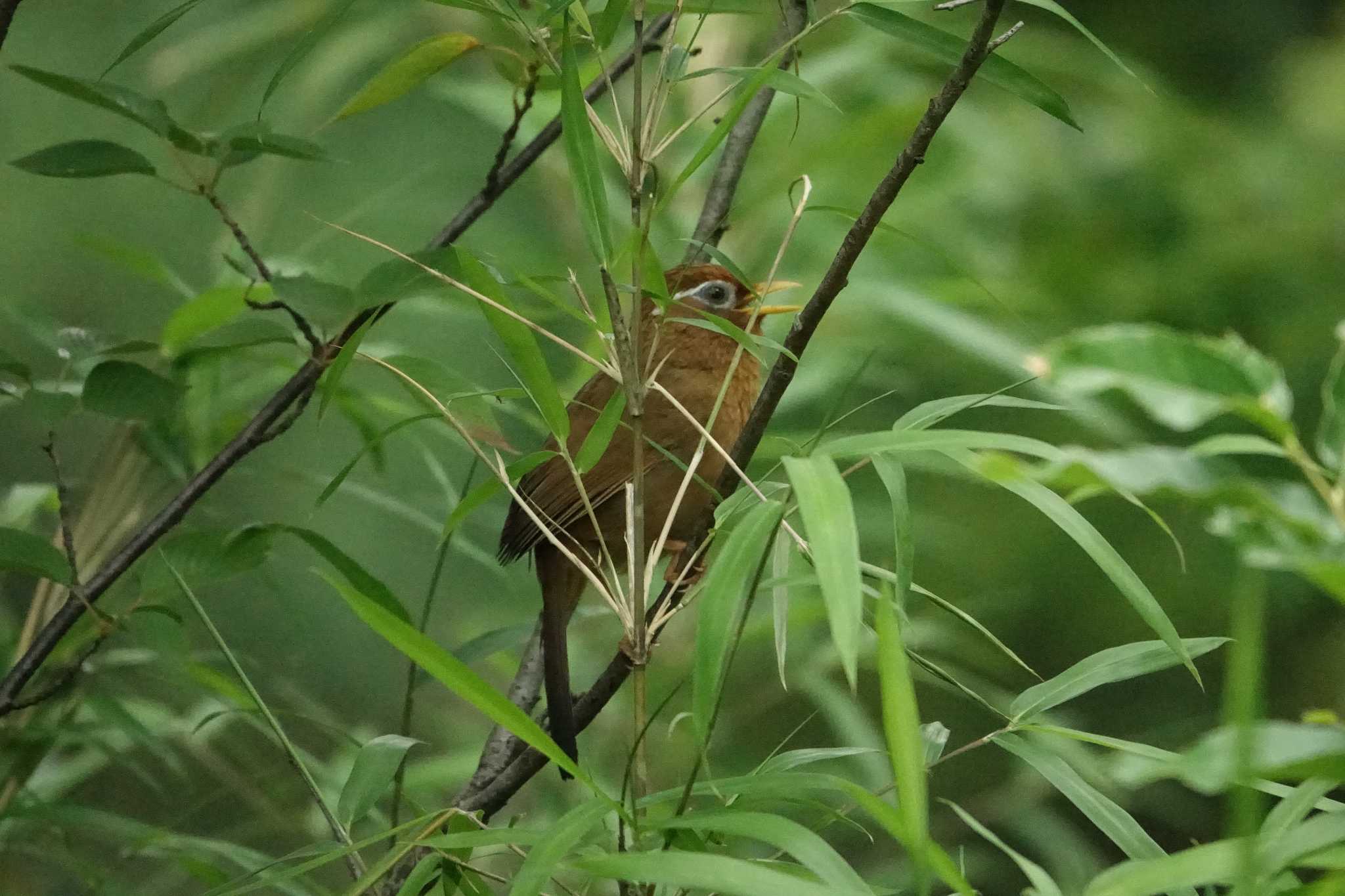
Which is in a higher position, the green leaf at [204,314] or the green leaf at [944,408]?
the green leaf at [944,408]

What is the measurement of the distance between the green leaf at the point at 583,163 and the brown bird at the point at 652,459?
3.23 ft

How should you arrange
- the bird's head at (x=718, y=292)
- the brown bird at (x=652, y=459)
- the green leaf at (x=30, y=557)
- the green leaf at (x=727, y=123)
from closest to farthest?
1. the green leaf at (x=727, y=123)
2. the green leaf at (x=30, y=557)
3. the brown bird at (x=652, y=459)
4. the bird's head at (x=718, y=292)

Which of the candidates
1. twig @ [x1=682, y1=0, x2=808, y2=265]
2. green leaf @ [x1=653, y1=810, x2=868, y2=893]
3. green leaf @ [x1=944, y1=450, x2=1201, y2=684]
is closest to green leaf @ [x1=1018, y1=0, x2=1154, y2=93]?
green leaf @ [x1=944, y1=450, x2=1201, y2=684]

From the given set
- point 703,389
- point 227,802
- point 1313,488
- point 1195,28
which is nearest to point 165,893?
point 227,802

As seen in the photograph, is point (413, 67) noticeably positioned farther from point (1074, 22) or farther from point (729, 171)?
point (1074, 22)

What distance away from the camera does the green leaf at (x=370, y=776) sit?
1.74m

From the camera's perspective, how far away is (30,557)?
197cm

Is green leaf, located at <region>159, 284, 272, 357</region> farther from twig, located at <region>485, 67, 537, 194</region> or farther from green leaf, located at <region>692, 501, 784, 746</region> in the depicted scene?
green leaf, located at <region>692, 501, 784, 746</region>

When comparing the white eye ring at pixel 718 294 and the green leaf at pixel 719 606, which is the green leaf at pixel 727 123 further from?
the white eye ring at pixel 718 294

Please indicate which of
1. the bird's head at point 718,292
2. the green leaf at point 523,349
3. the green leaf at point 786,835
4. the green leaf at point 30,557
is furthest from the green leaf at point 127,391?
the bird's head at point 718,292

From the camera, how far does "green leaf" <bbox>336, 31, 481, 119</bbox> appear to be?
204 cm

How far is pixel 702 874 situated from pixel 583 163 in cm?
73

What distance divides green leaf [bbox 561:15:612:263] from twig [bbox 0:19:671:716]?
1.79 feet

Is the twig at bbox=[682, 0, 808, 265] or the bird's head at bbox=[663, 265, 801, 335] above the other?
the twig at bbox=[682, 0, 808, 265]
